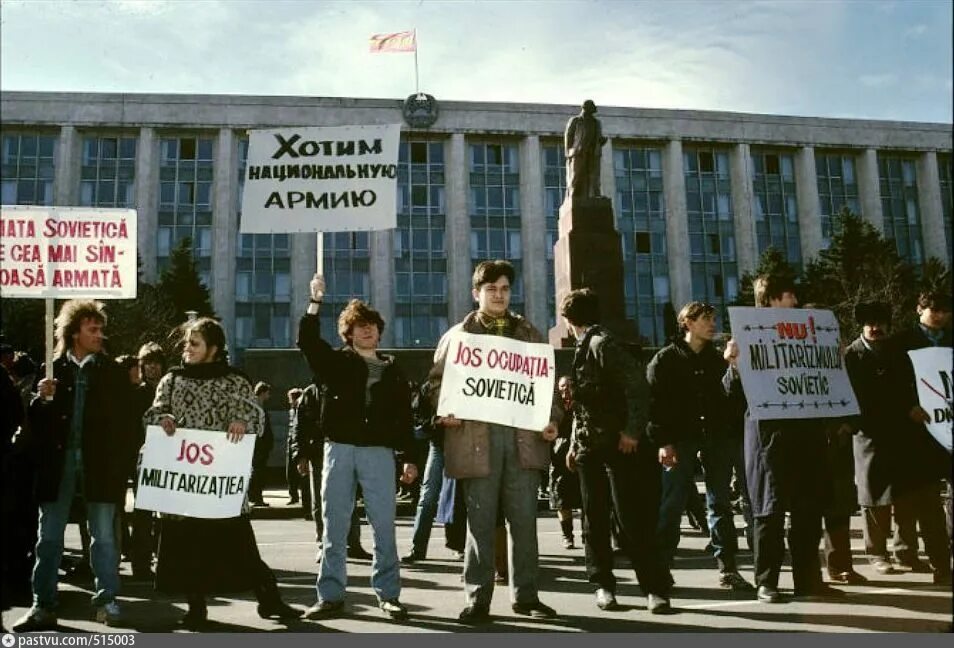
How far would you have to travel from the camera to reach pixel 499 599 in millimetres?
5504

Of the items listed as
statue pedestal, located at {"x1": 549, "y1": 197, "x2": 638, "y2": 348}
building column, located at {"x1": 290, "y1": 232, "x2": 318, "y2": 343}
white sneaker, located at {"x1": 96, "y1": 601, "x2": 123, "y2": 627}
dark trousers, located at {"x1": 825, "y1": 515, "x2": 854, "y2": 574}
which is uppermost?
building column, located at {"x1": 290, "y1": 232, "x2": 318, "y2": 343}

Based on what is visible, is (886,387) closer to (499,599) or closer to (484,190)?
(499,599)

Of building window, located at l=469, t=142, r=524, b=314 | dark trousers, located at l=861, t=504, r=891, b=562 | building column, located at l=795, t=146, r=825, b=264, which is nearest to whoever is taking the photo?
dark trousers, located at l=861, t=504, r=891, b=562

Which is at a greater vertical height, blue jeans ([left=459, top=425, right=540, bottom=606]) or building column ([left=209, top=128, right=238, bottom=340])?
building column ([left=209, top=128, right=238, bottom=340])

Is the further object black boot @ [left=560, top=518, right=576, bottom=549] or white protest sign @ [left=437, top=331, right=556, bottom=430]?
black boot @ [left=560, top=518, right=576, bottom=549]

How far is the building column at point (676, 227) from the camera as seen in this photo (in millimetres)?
51531

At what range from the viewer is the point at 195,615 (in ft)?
15.5

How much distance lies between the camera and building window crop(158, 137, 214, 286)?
48.9 metres

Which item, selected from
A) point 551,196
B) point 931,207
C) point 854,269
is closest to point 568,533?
point 854,269

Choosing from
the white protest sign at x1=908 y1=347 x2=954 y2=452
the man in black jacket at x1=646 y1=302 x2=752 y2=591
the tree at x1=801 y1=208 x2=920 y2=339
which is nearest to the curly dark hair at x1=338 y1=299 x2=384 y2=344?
the man in black jacket at x1=646 y1=302 x2=752 y2=591

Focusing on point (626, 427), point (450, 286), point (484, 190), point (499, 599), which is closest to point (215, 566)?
point (499, 599)

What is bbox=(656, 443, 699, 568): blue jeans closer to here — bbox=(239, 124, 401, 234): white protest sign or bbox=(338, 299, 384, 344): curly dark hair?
bbox=(338, 299, 384, 344): curly dark hair

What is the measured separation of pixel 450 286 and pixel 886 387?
143 ft

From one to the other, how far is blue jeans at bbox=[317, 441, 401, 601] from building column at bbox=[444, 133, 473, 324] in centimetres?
4269
